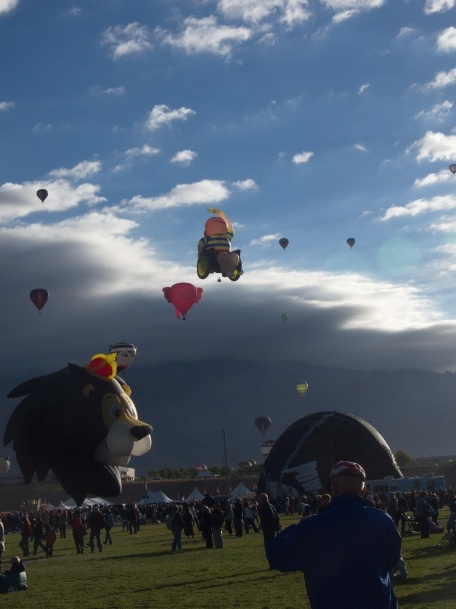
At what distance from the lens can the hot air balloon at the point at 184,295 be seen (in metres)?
40.3

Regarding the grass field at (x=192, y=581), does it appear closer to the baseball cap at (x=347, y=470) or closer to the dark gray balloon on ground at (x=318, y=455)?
the baseball cap at (x=347, y=470)

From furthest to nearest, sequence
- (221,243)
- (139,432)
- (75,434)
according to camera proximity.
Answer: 1. (221,243)
2. (139,432)
3. (75,434)

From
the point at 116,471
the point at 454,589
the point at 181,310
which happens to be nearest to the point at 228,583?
the point at 454,589

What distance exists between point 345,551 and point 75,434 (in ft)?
19.8

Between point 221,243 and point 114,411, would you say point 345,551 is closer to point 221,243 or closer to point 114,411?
point 114,411

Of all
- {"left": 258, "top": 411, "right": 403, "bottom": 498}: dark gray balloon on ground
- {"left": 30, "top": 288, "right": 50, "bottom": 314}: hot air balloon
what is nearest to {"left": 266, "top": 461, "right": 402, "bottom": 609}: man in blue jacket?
{"left": 30, "top": 288, "right": 50, "bottom": 314}: hot air balloon

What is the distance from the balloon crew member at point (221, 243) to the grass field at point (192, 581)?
14.3 m

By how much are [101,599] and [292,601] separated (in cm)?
340

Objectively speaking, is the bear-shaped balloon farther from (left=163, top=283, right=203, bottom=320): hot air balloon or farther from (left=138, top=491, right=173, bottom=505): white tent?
(left=138, top=491, right=173, bottom=505): white tent

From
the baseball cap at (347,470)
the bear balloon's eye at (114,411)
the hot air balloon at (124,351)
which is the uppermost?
the hot air balloon at (124,351)

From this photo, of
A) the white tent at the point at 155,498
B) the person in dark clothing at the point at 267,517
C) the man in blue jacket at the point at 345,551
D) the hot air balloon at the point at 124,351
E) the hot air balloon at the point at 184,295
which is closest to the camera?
the man in blue jacket at the point at 345,551

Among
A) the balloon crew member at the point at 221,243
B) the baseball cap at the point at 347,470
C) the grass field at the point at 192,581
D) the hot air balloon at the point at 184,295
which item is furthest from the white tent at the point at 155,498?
the baseball cap at the point at 347,470

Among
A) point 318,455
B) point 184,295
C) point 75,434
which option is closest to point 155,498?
point 318,455

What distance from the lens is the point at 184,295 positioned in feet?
133
